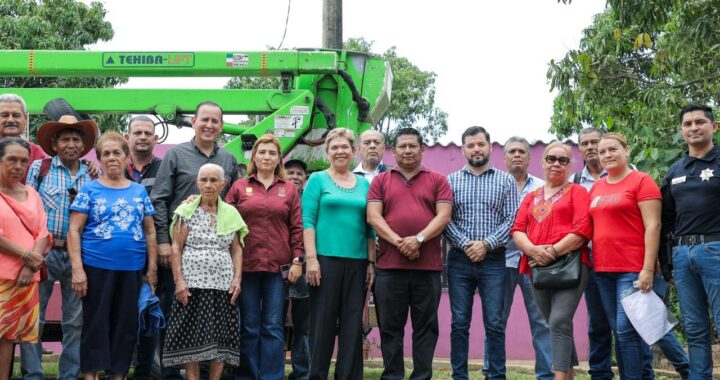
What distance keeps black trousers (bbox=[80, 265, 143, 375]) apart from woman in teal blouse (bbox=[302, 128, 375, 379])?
126 centimetres

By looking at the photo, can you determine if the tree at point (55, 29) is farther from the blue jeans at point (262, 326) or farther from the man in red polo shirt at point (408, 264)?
the man in red polo shirt at point (408, 264)

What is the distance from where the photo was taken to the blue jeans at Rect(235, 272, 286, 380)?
6.45 meters

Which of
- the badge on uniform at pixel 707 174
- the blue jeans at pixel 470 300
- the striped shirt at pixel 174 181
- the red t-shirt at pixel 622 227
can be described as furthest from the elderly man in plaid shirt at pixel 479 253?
the striped shirt at pixel 174 181

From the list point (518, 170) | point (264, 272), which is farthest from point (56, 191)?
point (518, 170)

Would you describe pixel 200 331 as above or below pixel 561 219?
below

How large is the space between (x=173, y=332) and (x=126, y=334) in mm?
334

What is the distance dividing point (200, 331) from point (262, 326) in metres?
0.50

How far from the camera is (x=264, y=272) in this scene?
21.2 feet

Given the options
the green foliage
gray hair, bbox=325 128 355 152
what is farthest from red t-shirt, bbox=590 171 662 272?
the green foliage

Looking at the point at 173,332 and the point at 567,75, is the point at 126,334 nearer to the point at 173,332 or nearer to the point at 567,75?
the point at 173,332

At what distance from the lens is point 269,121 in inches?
314

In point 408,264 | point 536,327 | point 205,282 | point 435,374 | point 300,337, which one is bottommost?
point 435,374

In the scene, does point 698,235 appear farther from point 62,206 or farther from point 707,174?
point 62,206

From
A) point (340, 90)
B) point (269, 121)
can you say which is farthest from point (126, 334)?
point (340, 90)
